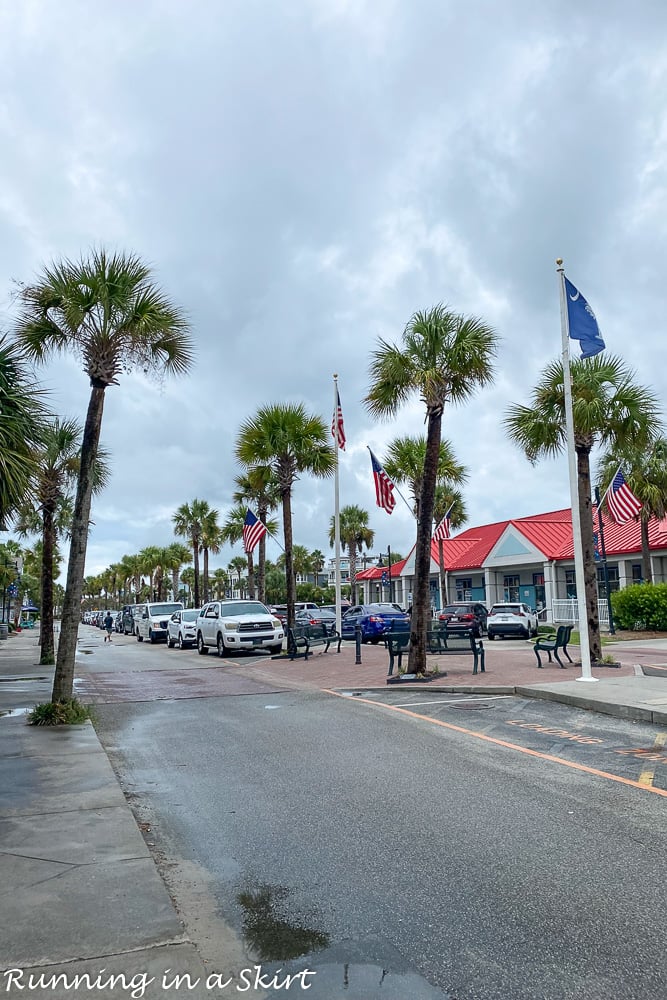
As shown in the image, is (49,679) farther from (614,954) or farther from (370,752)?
(614,954)

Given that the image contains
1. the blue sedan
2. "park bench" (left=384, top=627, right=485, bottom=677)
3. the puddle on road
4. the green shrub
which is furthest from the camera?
the green shrub

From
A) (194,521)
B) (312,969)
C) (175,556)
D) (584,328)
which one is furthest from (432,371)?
(175,556)

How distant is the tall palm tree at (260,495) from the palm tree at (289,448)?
0.87 meters

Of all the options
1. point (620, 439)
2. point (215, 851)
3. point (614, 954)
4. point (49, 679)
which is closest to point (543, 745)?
point (215, 851)

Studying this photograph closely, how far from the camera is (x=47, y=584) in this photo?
2392 cm

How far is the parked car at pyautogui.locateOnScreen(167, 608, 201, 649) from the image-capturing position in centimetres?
3350

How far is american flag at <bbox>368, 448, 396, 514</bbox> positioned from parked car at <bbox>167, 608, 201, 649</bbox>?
1360 centimetres

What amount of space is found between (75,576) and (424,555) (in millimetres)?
7394

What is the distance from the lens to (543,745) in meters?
9.12

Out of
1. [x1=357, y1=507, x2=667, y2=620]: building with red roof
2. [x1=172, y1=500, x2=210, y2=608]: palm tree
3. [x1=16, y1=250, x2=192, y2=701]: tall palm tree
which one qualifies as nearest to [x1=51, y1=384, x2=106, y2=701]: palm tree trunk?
[x1=16, y1=250, x2=192, y2=701]: tall palm tree

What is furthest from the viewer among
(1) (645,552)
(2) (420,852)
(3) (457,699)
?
(1) (645,552)

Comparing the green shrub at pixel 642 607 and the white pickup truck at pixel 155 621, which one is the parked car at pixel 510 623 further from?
the white pickup truck at pixel 155 621

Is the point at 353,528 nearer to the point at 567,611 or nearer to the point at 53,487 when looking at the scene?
the point at 567,611

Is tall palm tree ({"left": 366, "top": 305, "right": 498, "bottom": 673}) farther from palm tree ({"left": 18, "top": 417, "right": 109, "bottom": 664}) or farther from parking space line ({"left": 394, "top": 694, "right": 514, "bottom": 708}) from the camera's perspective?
palm tree ({"left": 18, "top": 417, "right": 109, "bottom": 664})
